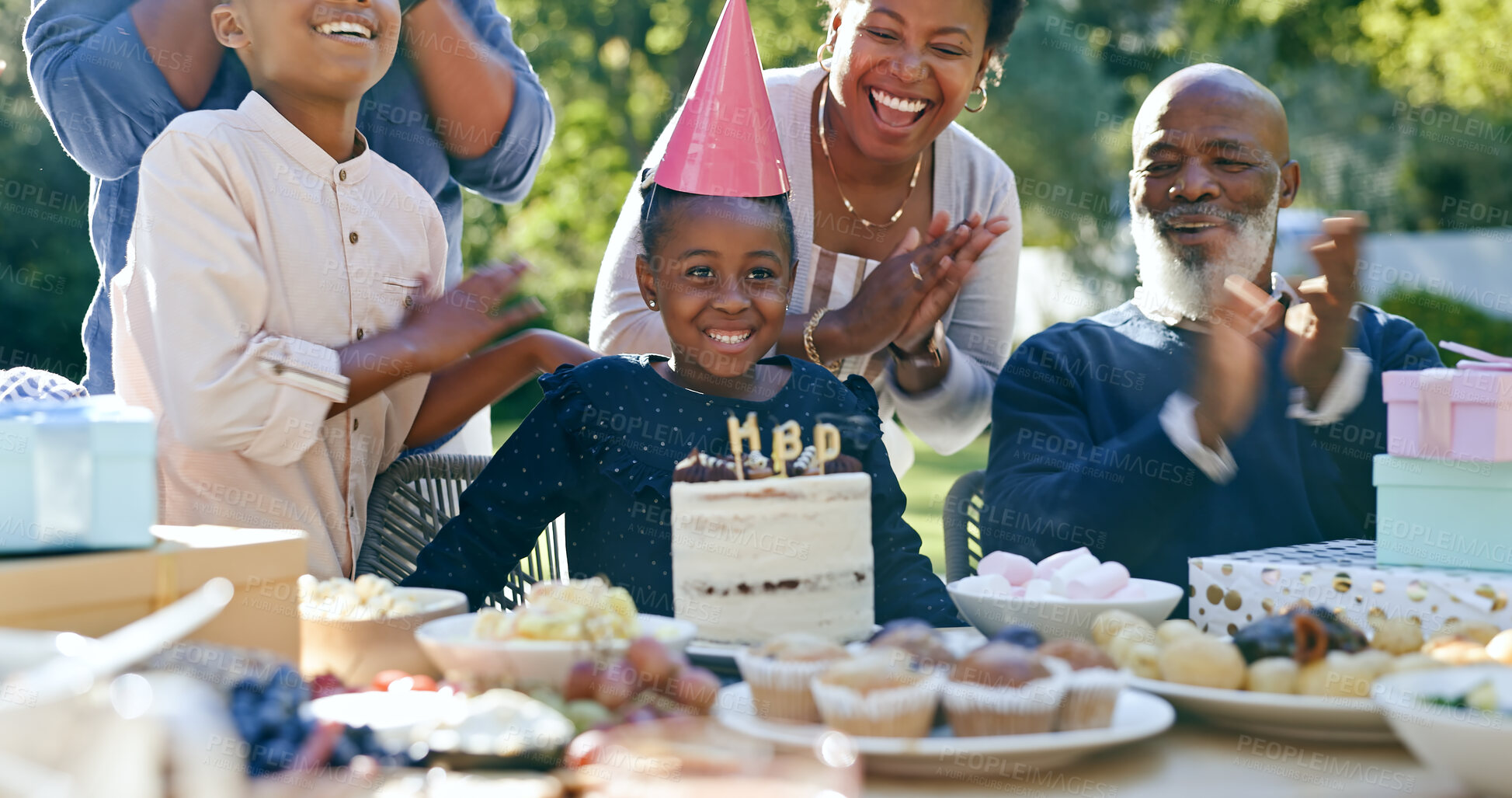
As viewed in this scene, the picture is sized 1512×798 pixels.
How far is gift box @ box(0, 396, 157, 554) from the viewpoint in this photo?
119 cm

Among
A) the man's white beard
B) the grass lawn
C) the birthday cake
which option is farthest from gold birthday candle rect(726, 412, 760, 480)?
the grass lawn

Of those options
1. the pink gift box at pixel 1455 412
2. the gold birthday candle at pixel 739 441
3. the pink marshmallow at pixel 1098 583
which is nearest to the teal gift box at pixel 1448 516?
the pink gift box at pixel 1455 412

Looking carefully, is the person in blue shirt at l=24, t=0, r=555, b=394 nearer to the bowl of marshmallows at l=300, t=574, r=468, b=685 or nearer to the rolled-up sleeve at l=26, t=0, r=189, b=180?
the rolled-up sleeve at l=26, t=0, r=189, b=180

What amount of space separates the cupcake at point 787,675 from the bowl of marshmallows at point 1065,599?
0.43 m

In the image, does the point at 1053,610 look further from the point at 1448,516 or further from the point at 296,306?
the point at 296,306

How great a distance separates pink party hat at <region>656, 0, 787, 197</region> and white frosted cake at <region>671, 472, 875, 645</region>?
888 mm

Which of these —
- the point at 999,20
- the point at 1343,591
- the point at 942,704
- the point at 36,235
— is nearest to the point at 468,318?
the point at 942,704

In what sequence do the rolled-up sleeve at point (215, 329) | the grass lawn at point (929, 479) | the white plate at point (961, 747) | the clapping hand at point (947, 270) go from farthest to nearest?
the grass lawn at point (929, 479)
the clapping hand at point (947, 270)
the rolled-up sleeve at point (215, 329)
the white plate at point (961, 747)

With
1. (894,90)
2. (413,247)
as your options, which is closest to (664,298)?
(413,247)

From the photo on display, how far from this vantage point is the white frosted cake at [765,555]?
1.43m

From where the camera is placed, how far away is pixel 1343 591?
1600mm

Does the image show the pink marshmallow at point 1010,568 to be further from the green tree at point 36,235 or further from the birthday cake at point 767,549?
the green tree at point 36,235

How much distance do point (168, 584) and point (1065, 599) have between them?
990 mm

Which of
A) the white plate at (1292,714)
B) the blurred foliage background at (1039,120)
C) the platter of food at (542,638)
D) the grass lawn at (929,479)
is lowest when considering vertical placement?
the grass lawn at (929,479)
